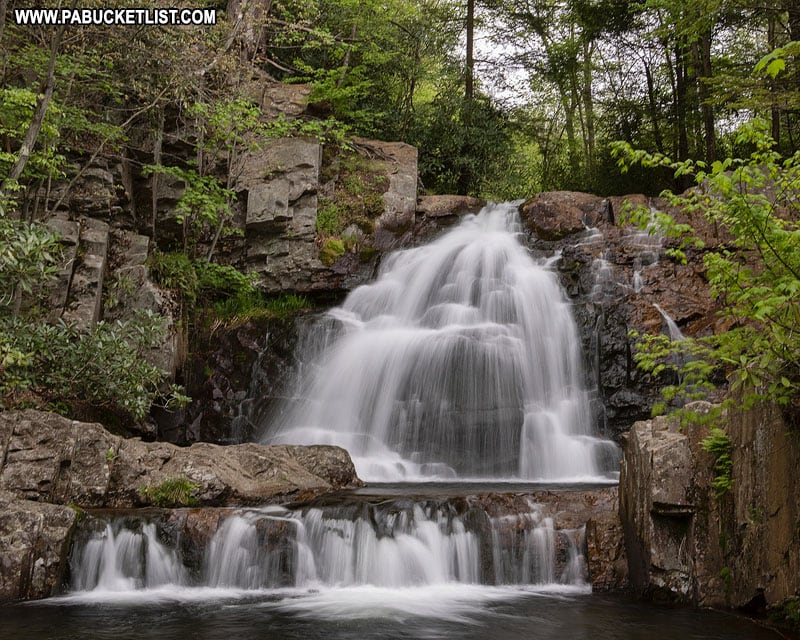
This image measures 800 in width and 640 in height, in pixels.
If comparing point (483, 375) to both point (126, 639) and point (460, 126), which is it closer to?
point (126, 639)

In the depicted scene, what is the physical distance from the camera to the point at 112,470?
8023mm

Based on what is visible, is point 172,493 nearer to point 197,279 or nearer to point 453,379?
point 453,379

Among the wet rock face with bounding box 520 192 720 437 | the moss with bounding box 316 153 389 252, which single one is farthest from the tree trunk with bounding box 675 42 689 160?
the moss with bounding box 316 153 389 252

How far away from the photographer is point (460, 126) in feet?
66.2

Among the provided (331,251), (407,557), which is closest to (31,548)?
(407,557)

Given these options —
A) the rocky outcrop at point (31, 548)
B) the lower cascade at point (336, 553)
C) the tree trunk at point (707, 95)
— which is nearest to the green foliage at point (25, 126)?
the rocky outcrop at point (31, 548)

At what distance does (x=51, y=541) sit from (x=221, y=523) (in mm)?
1553

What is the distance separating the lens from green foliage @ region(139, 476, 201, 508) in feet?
25.5

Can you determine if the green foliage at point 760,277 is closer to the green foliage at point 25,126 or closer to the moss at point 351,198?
the green foliage at point 25,126

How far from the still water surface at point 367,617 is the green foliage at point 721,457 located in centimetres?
104

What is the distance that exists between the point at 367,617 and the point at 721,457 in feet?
10.9

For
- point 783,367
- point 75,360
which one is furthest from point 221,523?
point 783,367

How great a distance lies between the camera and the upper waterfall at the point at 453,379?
10.6 meters

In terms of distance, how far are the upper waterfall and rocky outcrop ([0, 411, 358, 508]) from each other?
7.59 ft
